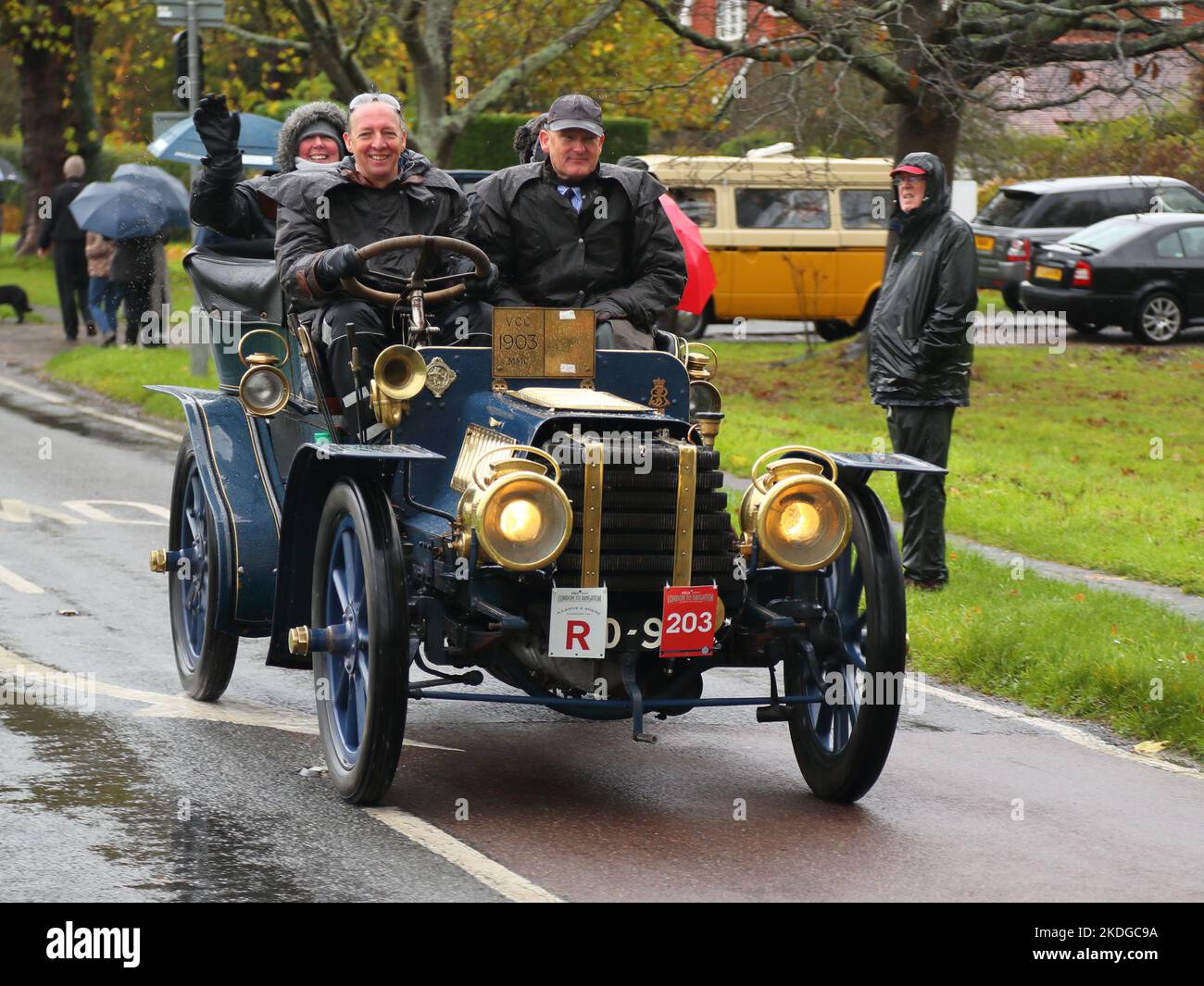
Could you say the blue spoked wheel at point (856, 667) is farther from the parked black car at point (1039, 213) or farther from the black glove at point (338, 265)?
the parked black car at point (1039, 213)

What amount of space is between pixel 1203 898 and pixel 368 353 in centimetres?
329

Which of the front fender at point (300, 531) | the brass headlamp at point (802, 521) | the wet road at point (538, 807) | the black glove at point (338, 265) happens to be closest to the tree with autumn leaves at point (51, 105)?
the wet road at point (538, 807)

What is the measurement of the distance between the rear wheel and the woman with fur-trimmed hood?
17846 mm

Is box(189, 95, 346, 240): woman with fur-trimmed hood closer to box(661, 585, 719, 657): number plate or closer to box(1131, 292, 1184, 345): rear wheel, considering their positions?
box(661, 585, 719, 657): number plate

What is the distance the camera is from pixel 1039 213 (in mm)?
27344

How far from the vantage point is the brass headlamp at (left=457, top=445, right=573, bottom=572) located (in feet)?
18.3

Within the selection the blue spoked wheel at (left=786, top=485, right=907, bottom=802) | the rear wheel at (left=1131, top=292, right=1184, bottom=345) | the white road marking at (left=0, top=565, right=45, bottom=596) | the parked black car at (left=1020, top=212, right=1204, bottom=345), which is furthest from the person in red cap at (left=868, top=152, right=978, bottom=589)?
the rear wheel at (left=1131, top=292, right=1184, bottom=345)

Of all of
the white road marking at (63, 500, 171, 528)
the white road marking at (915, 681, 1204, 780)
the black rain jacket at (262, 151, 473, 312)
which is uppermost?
Result: the black rain jacket at (262, 151, 473, 312)

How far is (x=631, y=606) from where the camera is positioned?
589cm

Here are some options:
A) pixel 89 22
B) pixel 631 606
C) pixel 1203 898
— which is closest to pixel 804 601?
pixel 631 606

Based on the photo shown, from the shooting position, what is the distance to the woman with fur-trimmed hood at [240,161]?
770 centimetres

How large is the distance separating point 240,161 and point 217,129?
0.60 feet

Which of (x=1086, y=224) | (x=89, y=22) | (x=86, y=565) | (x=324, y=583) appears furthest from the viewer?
(x=89, y=22)
